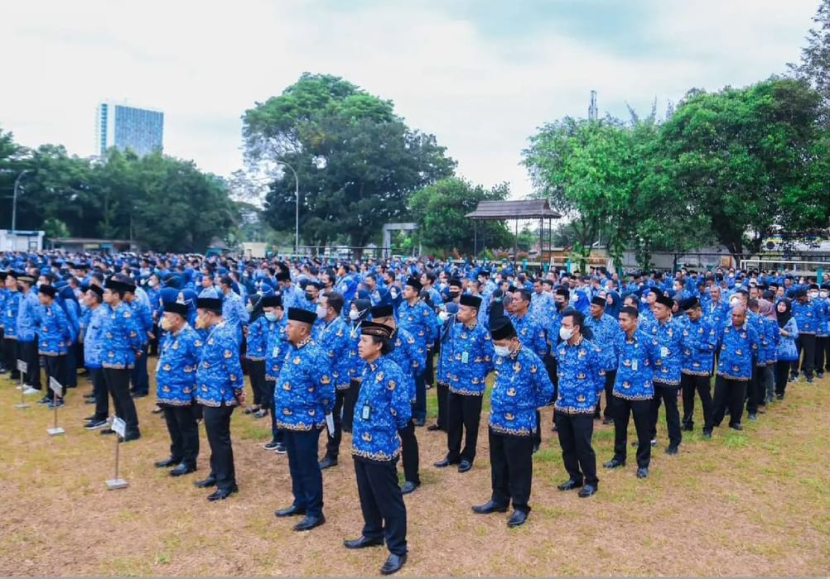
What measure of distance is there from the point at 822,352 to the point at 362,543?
12232 mm

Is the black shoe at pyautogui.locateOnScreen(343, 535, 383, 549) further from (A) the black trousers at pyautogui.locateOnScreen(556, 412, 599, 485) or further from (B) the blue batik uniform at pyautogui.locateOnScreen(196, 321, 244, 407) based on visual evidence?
(A) the black trousers at pyautogui.locateOnScreen(556, 412, 599, 485)

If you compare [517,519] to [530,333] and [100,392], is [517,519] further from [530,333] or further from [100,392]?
[100,392]

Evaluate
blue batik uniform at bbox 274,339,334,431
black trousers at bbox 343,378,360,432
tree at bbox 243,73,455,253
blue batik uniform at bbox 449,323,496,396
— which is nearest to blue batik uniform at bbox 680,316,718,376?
blue batik uniform at bbox 449,323,496,396

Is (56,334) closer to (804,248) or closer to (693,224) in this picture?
(693,224)

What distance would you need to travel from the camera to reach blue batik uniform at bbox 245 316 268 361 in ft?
29.0

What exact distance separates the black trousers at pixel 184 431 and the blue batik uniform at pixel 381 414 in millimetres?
2834

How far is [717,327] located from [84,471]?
9.20m

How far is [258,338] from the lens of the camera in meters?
8.86

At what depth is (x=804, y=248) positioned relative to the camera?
30.4 m

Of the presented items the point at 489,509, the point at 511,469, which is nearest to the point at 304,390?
the point at 511,469

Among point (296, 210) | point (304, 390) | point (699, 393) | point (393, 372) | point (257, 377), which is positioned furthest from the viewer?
point (296, 210)

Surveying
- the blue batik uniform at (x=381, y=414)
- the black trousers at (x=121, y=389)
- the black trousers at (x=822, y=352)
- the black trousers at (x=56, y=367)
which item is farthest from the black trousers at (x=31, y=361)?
the black trousers at (x=822, y=352)

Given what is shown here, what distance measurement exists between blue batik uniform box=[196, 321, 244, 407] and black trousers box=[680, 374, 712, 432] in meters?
6.21

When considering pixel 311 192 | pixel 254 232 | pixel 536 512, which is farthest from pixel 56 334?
pixel 254 232
